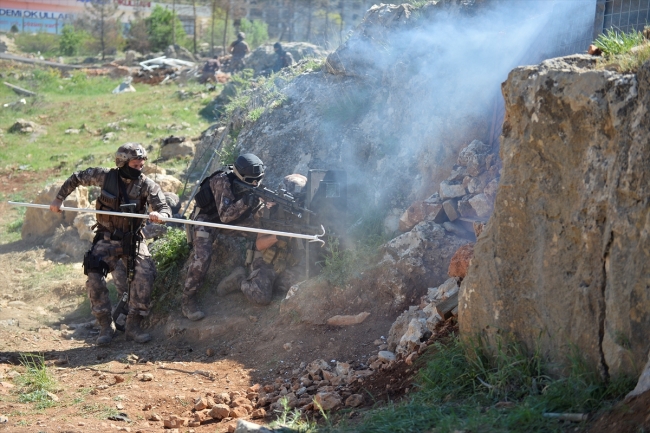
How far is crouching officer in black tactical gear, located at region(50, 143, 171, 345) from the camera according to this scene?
680cm

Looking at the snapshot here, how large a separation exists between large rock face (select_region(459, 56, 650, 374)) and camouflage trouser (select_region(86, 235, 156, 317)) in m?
3.71

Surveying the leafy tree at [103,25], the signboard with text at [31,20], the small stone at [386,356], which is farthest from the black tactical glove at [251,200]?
the signboard with text at [31,20]

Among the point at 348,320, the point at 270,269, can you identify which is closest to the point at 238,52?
the point at 270,269

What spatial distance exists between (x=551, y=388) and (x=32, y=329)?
5694 mm

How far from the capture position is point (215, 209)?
731 cm

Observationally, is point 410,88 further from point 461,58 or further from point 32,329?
point 32,329

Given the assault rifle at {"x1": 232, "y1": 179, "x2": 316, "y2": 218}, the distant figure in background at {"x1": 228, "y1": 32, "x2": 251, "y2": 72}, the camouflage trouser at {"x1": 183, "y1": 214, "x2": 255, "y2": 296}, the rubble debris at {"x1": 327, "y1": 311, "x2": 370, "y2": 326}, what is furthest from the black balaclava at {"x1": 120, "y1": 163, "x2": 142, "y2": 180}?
the distant figure in background at {"x1": 228, "y1": 32, "x2": 251, "y2": 72}

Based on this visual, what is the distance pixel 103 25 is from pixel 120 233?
31637 millimetres

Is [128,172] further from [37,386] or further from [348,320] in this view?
[348,320]

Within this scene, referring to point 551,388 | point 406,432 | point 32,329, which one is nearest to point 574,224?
point 551,388

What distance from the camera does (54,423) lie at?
185 inches

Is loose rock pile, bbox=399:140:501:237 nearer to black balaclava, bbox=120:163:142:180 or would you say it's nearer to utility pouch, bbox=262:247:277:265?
utility pouch, bbox=262:247:277:265

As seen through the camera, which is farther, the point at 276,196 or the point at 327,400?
the point at 276,196

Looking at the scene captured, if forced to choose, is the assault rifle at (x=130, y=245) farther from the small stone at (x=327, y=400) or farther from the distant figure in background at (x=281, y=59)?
the distant figure in background at (x=281, y=59)
